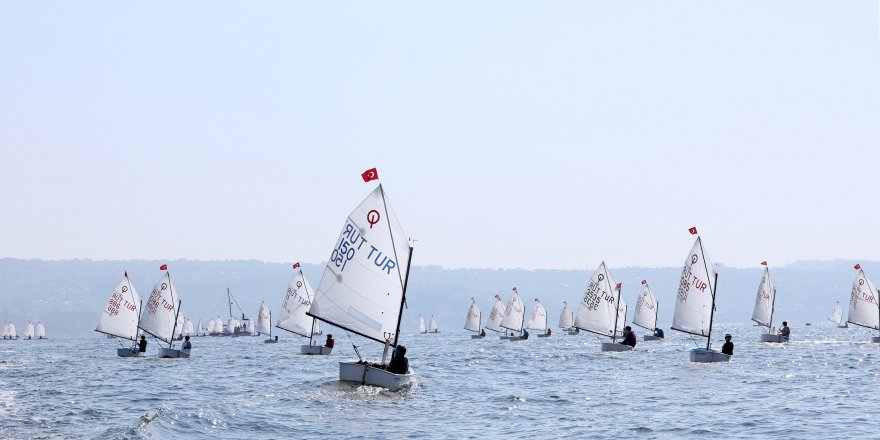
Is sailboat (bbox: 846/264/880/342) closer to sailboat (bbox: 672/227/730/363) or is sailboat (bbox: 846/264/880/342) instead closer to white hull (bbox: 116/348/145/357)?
sailboat (bbox: 672/227/730/363)

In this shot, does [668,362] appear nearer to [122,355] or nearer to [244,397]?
[244,397]

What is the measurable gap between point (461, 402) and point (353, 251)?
788 cm

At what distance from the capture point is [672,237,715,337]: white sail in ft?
208

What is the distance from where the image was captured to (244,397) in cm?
4056

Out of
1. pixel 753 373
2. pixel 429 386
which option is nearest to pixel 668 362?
pixel 753 373

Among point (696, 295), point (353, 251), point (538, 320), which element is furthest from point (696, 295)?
point (538, 320)

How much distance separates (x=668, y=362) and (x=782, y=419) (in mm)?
30368

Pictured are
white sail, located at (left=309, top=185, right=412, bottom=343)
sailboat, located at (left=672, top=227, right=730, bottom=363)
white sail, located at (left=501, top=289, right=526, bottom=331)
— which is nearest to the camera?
white sail, located at (left=309, top=185, right=412, bottom=343)

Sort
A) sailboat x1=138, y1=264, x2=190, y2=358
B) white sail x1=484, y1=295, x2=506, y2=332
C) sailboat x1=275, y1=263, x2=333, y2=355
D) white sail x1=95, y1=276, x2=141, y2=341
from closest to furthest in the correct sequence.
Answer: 1. sailboat x1=138, y1=264, x2=190, y2=358
2. white sail x1=95, y1=276, x2=141, y2=341
3. sailboat x1=275, y1=263, x2=333, y2=355
4. white sail x1=484, y1=295, x2=506, y2=332

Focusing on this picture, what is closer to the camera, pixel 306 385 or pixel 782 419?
pixel 782 419

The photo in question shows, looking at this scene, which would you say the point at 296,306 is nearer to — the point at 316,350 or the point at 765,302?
the point at 316,350

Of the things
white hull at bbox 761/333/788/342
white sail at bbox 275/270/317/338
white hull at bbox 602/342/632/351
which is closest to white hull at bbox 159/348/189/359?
white sail at bbox 275/270/317/338

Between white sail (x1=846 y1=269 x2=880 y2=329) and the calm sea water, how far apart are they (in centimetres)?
3464

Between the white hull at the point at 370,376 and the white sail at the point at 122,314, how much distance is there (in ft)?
122
